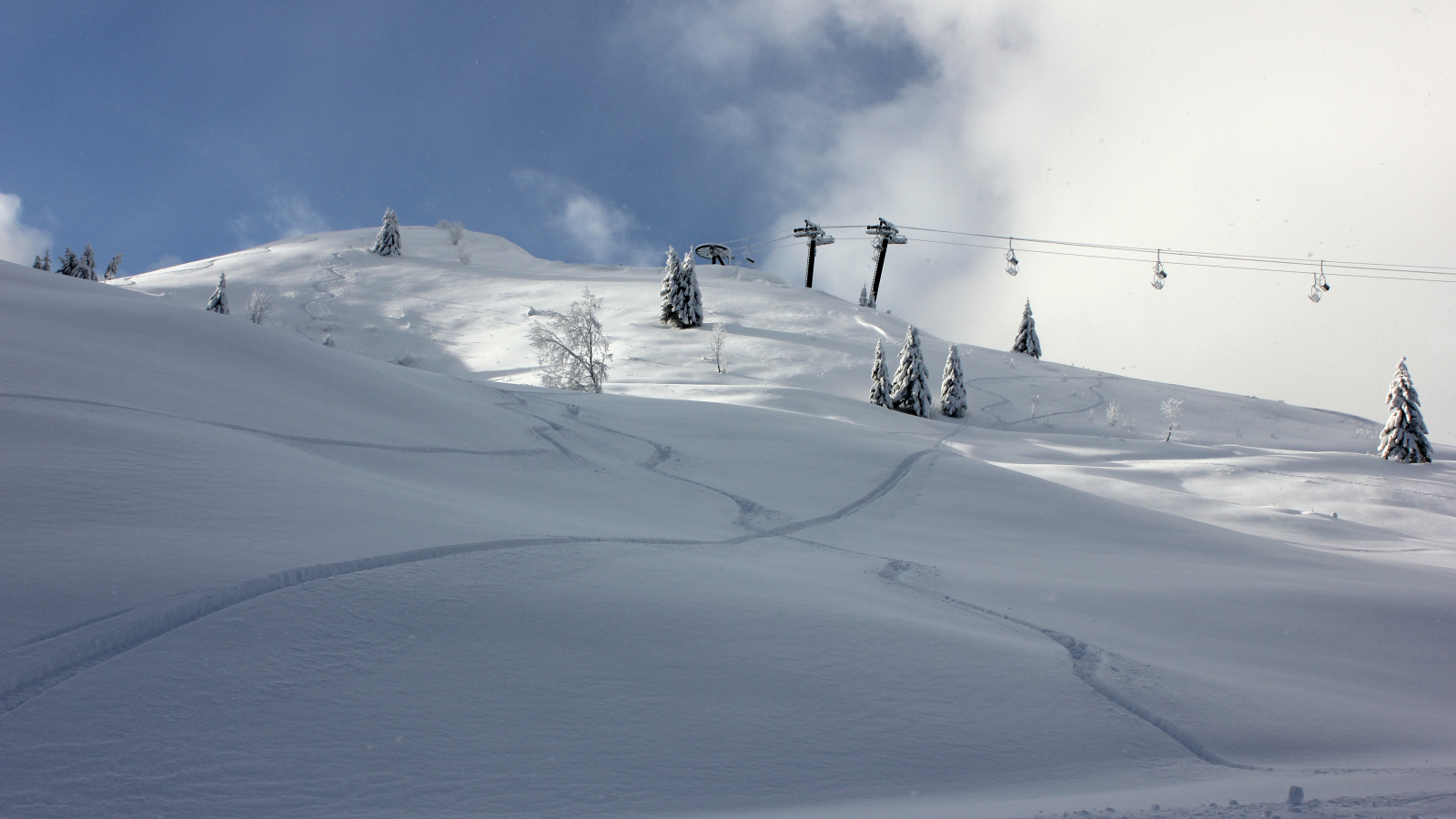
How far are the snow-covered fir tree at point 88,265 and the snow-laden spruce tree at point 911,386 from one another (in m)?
59.3

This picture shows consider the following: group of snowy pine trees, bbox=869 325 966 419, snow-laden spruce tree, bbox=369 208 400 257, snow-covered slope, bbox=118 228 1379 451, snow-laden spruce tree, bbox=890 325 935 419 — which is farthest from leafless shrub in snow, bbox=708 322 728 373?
Answer: snow-laden spruce tree, bbox=369 208 400 257

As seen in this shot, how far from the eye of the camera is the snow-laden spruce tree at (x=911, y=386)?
30.6m

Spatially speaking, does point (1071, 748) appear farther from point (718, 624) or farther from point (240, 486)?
point (240, 486)

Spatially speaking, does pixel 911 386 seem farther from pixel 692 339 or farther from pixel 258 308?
pixel 258 308

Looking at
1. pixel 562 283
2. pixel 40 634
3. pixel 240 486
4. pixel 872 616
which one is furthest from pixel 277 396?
pixel 562 283

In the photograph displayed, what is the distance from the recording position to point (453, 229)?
2963 inches

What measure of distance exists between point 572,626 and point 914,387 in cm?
2862

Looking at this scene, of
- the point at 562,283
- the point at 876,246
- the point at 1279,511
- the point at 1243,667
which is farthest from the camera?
the point at 562,283

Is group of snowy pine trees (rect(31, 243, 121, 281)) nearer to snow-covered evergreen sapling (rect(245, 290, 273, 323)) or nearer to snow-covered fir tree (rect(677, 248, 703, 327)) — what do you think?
snow-covered evergreen sapling (rect(245, 290, 273, 323))

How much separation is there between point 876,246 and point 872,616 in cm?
4140

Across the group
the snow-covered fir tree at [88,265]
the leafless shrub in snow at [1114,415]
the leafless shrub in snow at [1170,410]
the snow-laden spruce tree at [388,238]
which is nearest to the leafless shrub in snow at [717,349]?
the leafless shrub in snow at [1114,415]

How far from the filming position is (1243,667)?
494 cm

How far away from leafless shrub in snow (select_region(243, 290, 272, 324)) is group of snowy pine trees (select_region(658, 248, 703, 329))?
23.7 metres

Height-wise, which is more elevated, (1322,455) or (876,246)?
(876,246)
